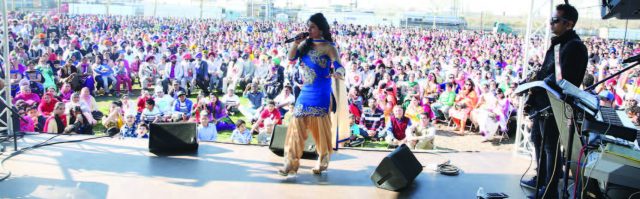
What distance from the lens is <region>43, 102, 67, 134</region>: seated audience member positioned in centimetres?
703

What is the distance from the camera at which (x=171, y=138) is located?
4.74 m

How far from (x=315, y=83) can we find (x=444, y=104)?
22.7 ft

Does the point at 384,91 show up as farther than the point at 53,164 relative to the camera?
Yes

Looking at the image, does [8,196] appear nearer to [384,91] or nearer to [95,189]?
[95,189]

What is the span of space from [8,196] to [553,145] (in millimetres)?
3653

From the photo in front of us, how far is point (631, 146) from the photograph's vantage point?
3.07 m

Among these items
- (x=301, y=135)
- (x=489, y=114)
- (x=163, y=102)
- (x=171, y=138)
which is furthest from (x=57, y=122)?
(x=489, y=114)

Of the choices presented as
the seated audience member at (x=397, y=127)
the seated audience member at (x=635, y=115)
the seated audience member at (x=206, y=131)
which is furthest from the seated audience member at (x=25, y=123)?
the seated audience member at (x=635, y=115)

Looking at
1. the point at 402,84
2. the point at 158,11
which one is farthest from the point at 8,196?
the point at 158,11

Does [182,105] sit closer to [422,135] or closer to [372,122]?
[372,122]

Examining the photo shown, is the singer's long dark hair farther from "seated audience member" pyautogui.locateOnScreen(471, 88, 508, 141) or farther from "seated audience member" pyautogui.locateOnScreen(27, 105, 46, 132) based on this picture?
"seated audience member" pyautogui.locateOnScreen(471, 88, 508, 141)

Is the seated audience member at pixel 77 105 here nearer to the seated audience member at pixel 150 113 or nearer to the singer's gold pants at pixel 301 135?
the seated audience member at pixel 150 113

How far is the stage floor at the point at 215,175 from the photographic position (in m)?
3.72

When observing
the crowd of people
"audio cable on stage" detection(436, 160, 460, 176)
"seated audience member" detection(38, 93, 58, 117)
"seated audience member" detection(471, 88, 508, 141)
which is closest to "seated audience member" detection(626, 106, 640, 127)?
the crowd of people
